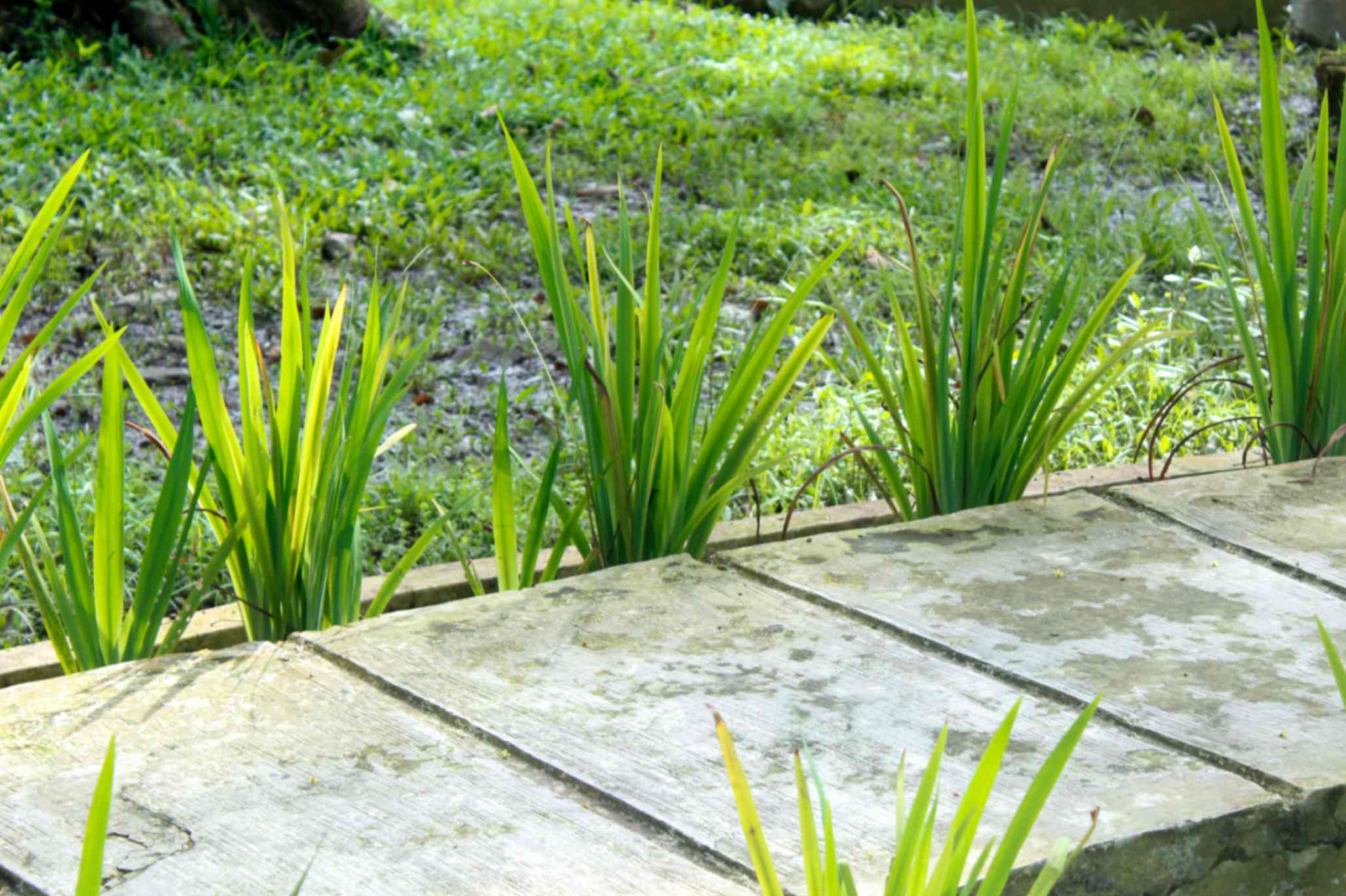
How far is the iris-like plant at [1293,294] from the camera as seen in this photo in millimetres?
2637

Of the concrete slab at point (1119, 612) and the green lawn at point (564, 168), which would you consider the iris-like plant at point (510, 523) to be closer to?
the concrete slab at point (1119, 612)

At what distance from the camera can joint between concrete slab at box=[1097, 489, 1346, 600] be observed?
227cm

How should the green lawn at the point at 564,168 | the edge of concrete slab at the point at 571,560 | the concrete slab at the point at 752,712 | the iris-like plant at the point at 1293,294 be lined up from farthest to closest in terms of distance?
the green lawn at the point at 564,168 → the iris-like plant at the point at 1293,294 → the edge of concrete slab at the point at 571,560 → the concrete slab at the point at 752,712

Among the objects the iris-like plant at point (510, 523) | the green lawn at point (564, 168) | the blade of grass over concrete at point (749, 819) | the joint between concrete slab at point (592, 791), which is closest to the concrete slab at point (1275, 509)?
the green lawn at point (564, 168)

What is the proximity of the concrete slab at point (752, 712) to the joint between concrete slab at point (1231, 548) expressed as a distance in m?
0.65

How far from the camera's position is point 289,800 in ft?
5.24

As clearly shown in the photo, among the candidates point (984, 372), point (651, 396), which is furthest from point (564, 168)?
point (651, 396)

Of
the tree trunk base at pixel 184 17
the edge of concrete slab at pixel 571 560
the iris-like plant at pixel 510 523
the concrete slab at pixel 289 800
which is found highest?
the tree trunk base at pixel 184 17

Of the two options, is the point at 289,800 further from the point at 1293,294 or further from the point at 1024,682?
the point at 1293,294

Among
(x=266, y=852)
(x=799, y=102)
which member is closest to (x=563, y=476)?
(x=266, y=852)

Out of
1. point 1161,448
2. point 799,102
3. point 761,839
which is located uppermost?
point 799,102

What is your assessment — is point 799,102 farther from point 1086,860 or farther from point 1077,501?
point 1086,860

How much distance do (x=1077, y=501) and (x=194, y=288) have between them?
274cm

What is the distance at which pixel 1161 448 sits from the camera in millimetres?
3680
